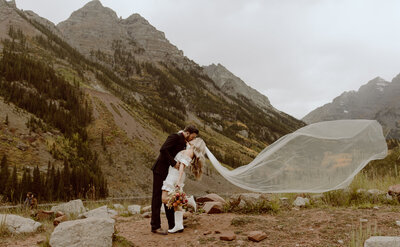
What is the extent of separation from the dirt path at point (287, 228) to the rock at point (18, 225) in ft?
6.66

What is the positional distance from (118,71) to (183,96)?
2918 cm

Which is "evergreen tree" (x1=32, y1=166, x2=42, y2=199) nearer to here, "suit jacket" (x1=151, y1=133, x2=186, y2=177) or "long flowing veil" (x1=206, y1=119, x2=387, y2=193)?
"suit jacket" (x1=151, y1=133, x2=186, y2=177)

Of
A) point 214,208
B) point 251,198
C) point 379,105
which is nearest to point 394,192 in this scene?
point 251,198

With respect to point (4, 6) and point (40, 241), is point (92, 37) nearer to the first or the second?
point (4, 6)

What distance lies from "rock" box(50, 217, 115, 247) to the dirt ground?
2.36 feet

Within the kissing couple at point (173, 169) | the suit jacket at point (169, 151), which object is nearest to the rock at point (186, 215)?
the kissing couple at point (173, 169)

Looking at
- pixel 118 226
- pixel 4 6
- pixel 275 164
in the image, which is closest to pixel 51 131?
pixel 118 226

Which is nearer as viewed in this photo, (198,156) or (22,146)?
(198,156)

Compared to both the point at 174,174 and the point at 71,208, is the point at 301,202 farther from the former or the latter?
the point at 71,208

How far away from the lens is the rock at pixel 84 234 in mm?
4383

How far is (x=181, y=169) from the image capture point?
18.3 ft

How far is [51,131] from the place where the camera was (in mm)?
26625

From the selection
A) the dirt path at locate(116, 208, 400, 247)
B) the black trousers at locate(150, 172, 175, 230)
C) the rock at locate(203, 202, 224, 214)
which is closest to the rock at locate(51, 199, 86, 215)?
the dirt path at locate(116, 208, 400, 247)

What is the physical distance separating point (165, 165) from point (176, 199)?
881mm
